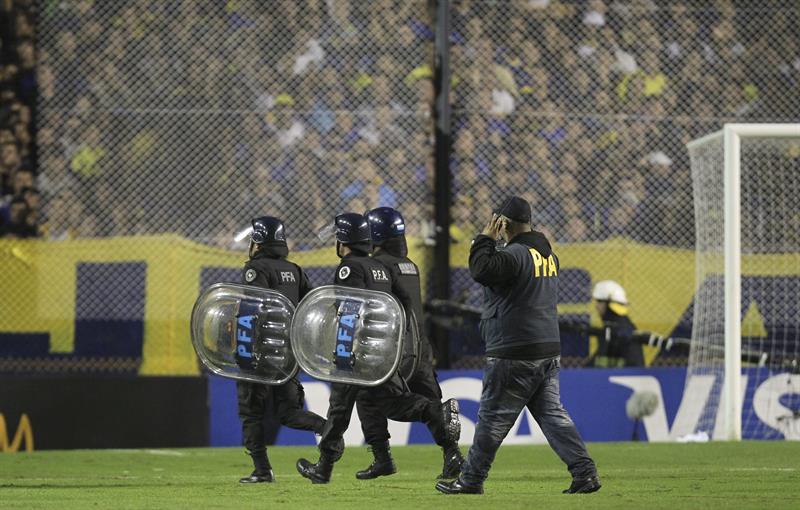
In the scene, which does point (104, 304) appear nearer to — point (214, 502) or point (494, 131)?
point (494, 131)

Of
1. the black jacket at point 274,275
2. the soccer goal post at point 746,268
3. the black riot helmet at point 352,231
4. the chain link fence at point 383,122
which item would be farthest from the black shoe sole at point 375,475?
the chain link fence at point 383,122

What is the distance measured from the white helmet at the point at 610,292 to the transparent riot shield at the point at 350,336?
659cm

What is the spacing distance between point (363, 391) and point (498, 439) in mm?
1673

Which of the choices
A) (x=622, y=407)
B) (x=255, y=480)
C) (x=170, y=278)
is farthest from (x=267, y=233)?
(x=622, y=407)

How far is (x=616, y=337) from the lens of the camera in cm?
1473

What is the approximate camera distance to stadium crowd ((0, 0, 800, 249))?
1552 centimetres

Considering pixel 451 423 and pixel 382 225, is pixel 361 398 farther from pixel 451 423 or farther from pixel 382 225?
pixel 382 225

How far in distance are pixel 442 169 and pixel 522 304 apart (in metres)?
7.56

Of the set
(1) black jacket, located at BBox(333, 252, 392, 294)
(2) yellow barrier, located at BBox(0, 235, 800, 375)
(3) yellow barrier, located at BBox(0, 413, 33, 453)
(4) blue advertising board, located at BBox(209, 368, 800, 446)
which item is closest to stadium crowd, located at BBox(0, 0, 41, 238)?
(2) yellow barrier, located at BBox(0, 235, 800, 375)

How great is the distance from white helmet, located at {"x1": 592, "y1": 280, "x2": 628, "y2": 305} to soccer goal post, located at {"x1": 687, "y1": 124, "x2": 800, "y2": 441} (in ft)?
2.51

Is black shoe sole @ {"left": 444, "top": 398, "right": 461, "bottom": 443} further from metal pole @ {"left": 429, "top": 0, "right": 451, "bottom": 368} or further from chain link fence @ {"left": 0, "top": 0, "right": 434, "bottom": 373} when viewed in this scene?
chain link fence @ {"left": 0, "top": 0, "right": 434, "bottom": 373}

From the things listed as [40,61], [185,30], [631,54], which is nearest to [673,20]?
[631,54]

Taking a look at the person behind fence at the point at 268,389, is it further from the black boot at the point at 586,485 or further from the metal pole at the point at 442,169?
the metal pole at the point at 442,169

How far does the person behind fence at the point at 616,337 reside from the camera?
14734 mm
